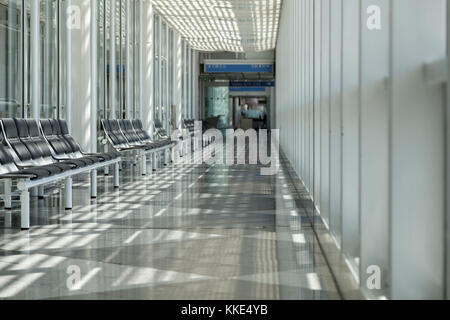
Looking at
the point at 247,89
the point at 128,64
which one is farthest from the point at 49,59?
the point at 247,89

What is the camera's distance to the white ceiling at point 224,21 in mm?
18781

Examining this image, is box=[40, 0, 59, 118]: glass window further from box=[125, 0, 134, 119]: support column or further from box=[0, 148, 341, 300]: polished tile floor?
box=[125, 0, 134, 119]: support column

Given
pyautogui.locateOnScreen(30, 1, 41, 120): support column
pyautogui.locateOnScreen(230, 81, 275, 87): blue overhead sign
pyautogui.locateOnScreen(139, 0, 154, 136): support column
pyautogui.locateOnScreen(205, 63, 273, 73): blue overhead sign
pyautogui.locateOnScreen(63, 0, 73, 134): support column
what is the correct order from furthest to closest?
pyautogui.locateOnScreen(230, 81, 275, 87): blue overhead sign < pyautogui.locateOnScreen(205, 63, 273, 73): blue overhead sign < pyautogui.locateOnScreen(139, 0, 154, 136): support column < pyautogui.locateOnScreen(63, 0, 73, 134): support column < pyautogui.locateOnScreen(30, 1, 41, 120): support column

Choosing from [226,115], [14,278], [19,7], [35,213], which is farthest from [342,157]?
[226,115]

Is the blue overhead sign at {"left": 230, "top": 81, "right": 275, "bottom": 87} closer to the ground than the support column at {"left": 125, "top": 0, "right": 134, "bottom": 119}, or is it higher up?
higher up

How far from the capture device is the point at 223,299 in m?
3.58

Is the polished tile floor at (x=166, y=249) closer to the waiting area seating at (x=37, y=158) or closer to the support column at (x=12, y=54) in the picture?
the waiting area seating at (x=37, y=158)

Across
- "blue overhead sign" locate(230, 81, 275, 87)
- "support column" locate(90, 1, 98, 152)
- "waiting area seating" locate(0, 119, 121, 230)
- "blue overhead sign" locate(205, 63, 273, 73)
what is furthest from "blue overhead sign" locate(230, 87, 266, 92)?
"waiting area seating" locate(0, 119, 121, 230)

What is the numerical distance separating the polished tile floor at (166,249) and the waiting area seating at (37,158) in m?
0.36

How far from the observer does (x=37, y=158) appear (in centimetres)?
823

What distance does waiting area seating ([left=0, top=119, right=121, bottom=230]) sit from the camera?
6.48m

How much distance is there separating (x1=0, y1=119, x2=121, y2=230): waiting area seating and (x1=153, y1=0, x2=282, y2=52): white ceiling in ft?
32.5

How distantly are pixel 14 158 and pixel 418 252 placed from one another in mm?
5829

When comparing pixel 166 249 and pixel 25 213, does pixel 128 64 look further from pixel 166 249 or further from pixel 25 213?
pixel 166 249
